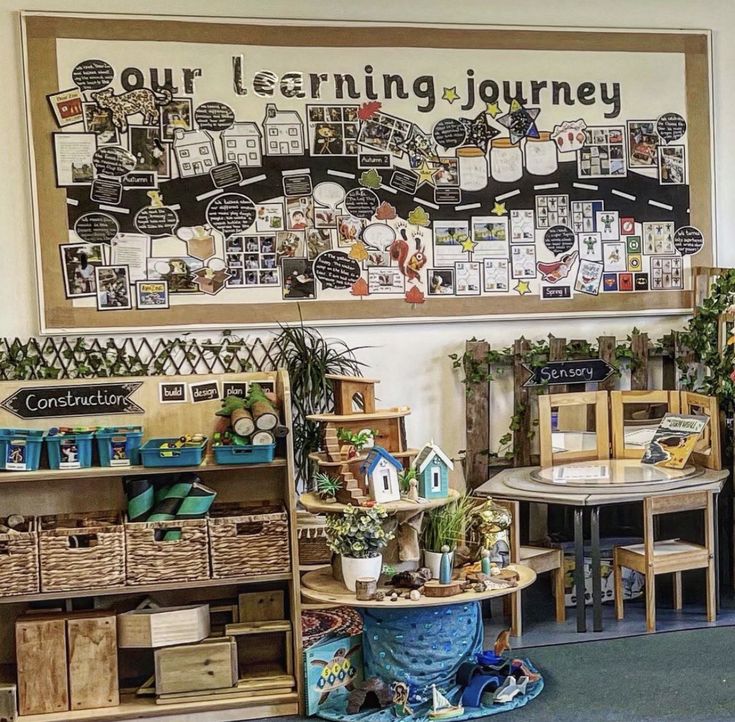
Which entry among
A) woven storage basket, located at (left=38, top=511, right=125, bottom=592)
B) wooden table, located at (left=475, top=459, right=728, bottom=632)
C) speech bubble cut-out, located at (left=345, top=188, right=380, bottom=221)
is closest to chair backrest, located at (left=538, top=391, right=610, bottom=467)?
wooden table, located at (left=475, top=459, right=728, bottom=632)

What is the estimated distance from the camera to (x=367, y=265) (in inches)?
217

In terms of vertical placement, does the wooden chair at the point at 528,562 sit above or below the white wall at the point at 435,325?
below

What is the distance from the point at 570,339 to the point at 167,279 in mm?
2277

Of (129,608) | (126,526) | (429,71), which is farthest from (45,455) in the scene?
(429,71)

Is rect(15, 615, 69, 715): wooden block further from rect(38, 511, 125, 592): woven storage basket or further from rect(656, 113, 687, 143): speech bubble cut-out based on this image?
rect(656, 113, 687, 143): speech bubble cut-out

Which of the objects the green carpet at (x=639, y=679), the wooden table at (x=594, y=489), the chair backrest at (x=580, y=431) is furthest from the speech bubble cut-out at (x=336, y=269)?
the green carpet at (x=639, y=679)

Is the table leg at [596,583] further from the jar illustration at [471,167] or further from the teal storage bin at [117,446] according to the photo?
the teal storage bin at [117,446]

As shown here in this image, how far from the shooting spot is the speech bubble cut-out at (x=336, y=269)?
546 cm

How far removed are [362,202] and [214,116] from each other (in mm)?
903

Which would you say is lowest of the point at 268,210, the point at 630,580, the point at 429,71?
the point at 630,580

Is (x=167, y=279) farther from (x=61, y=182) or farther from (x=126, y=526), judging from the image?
(x=126, y=526)

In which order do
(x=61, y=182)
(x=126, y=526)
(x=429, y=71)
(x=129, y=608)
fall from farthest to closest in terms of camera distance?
(x=429, y=71) < (x=61, y=182) < (x=129, y=608) < (x=126, y=526)

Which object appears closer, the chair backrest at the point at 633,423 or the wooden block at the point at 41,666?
the wooden block at the point at 41,666

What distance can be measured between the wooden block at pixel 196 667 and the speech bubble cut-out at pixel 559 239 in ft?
9.43
